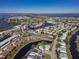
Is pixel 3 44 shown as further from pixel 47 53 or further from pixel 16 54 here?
pixel 47 53

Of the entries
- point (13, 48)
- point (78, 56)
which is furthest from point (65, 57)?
point (13, 48)

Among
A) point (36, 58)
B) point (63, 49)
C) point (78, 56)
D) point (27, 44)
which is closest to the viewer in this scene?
point (36, 58)

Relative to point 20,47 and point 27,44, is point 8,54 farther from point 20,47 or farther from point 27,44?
point 27,44

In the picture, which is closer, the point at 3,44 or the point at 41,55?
the point at 41,55

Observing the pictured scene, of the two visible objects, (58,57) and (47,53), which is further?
(47,53)

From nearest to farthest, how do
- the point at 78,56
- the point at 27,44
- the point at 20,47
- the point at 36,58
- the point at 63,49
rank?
1. the point at 36,58
2. the point at 78,56
3. the point at 63,49
4. the point at 20,47
5. the point at 27,44

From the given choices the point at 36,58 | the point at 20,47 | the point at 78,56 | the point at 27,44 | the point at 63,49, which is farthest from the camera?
the point at 27,44

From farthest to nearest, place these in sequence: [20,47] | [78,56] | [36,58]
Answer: [20,47] → [78,56] → [36,58]

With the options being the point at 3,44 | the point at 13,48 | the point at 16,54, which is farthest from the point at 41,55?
the point at 3,44

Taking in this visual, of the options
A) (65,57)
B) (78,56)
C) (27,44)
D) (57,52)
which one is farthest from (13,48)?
(78,56)
